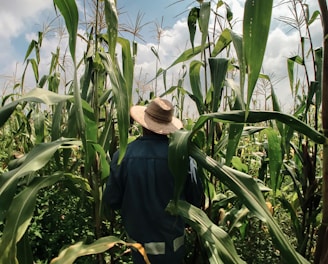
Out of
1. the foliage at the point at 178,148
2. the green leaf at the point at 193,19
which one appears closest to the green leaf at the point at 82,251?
the foliage at the point at 178,148

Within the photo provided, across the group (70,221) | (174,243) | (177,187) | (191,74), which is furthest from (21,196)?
(70,221)

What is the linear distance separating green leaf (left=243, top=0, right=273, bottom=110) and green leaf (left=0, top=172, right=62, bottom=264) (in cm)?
69

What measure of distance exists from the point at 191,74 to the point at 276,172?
1.81ft

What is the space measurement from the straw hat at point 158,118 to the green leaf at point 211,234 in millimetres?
435

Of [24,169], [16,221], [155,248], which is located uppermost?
[24,169]

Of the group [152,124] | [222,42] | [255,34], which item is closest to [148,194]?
[152,124]

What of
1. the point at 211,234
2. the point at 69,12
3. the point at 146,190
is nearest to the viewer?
the point at 69,12

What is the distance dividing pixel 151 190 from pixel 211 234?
0.46 m

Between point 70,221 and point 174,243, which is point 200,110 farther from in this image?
point 70,221

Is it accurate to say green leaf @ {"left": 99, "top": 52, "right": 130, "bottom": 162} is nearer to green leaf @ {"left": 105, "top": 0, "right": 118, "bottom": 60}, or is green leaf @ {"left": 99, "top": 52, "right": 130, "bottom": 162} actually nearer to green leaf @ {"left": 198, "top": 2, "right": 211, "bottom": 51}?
green leaf @ {"left": 105, "top": 0, "right": 118, "bottom": 60}

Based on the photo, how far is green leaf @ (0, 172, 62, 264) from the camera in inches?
34.5

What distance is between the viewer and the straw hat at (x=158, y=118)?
1.54 m

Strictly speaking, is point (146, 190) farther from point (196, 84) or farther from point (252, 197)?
point (252, 197)

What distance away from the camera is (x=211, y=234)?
1.10m
